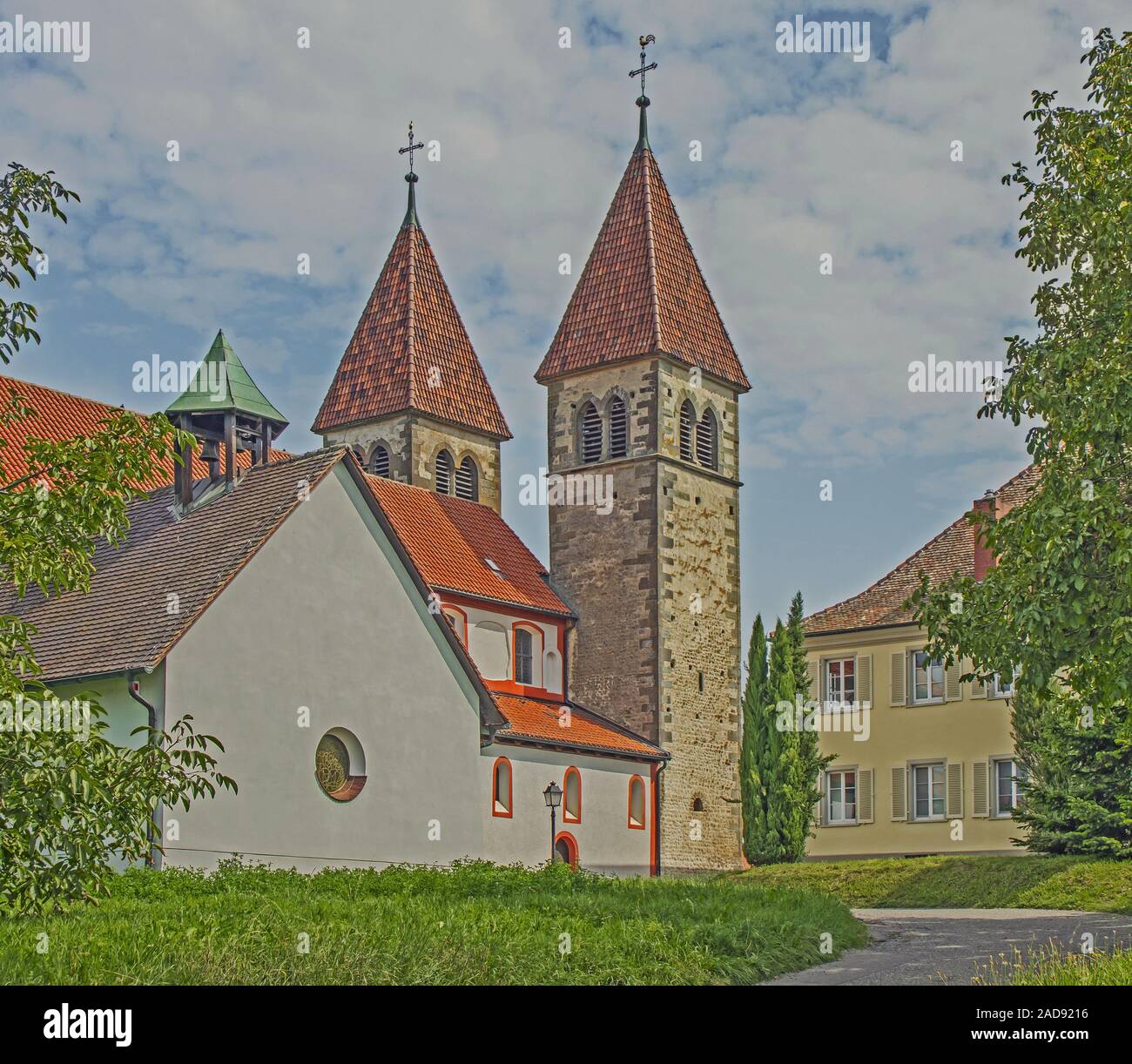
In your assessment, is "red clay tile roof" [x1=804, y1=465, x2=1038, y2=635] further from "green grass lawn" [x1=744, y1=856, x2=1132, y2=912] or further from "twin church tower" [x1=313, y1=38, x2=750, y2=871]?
"green grass lawn" [x1=744, y1=856, x2=1132, y2=912]

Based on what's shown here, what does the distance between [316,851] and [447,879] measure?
3187 mm

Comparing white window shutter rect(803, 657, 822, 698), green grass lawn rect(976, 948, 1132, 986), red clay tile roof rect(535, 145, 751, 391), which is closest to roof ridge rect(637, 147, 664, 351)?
red clay tile roof rect(535, 145, 751, 391)

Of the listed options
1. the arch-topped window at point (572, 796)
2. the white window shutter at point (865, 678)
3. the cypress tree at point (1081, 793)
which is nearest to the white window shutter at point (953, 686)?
the white window shutter at point (865, 678)

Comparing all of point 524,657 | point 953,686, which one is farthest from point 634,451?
point 953,686

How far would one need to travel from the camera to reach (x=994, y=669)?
21438 mm

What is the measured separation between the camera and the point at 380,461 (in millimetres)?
50812

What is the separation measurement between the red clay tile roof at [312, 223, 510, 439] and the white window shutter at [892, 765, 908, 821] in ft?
57.0

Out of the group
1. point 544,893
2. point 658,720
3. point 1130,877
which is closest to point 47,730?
point 544,893

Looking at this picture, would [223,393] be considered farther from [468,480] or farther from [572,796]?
[468,480]

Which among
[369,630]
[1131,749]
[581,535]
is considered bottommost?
[1131,749]

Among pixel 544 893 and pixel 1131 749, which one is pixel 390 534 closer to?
pixel 544 893

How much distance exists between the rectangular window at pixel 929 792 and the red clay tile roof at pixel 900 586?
385 cm

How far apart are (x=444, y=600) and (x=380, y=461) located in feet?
32.6

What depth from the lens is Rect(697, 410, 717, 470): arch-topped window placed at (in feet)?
159
